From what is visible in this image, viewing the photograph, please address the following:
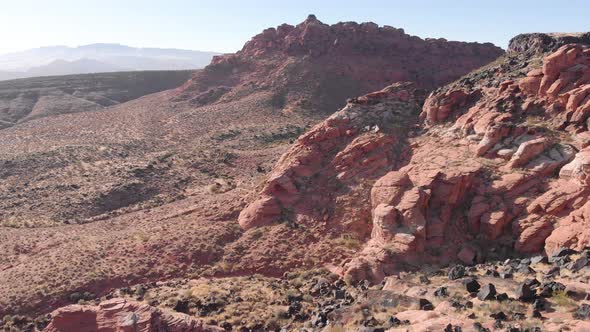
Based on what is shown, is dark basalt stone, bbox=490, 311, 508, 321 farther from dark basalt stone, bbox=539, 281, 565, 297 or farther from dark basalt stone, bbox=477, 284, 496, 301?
dark basalt stone, bbox=539, 281, 565, 297

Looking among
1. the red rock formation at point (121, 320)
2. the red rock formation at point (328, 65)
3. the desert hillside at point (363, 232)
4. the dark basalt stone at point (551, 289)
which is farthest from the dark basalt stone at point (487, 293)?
the red rock formation at point (328, 65)

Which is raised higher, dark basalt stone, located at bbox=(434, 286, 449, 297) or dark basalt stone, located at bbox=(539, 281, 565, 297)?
dark basalt stone, located at bbox=(539, 281, 565, 297)

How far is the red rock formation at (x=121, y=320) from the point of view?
68.2 feet

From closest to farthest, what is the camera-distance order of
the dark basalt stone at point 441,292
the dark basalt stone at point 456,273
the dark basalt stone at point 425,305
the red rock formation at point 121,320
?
the dark basalt stone at point 425,305 < the dark basalt stone at point 441,292 < the red rock formation at point 121,320 < the dark basalt stone at point 456,273

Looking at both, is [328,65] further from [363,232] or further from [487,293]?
[487,293]

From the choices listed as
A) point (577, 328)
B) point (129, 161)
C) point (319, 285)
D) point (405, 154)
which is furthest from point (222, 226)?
point (129, 161)

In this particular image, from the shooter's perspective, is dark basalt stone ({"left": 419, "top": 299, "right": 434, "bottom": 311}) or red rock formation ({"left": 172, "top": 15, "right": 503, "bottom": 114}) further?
red rock formation ({"left": 172, "top": 15, "right": 503, "bottom": 114})

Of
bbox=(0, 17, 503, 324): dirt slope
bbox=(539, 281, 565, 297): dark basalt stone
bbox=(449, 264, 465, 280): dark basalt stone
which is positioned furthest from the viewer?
bbox=(0, 17, 503, 324): dirt slope

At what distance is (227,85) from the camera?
9738 centimetres

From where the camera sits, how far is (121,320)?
2130cm

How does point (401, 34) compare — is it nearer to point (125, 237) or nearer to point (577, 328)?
point (125, 237)

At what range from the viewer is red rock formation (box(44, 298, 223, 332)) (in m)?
20.8

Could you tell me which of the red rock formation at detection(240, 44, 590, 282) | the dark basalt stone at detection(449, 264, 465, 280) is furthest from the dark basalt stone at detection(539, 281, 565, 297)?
the red rock formation at detection(240, 44, 590, 282)

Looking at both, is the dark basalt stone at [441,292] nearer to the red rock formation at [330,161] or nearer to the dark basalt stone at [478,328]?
the dark basalt stone at [478,328]
